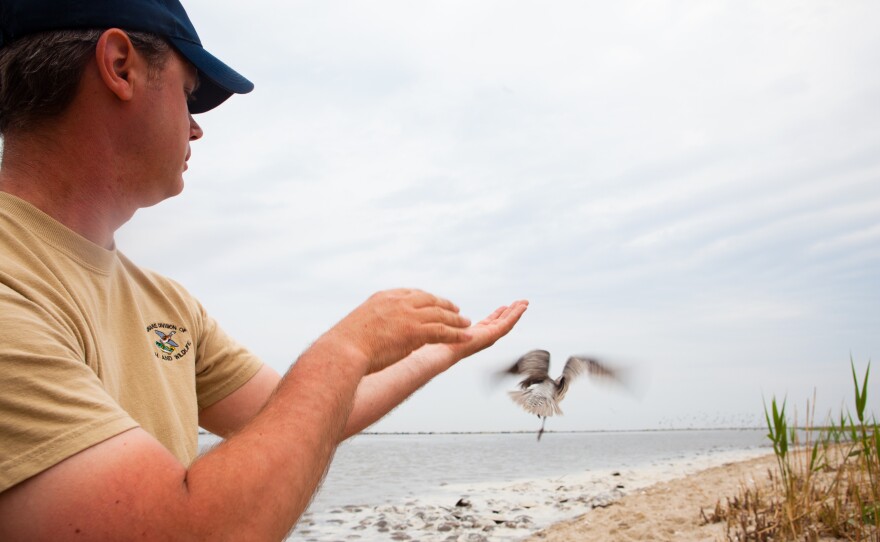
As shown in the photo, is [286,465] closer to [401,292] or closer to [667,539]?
[401,292]

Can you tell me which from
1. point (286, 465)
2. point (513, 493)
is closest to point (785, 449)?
point (286, 465)

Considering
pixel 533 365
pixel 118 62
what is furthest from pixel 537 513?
pixel 118 62

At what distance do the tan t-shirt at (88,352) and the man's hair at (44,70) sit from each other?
280 mm

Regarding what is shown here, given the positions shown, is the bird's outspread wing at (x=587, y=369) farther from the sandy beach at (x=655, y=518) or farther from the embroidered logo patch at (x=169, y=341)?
the sandy beach at (x=655, y=518)

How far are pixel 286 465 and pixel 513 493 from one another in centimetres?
1206

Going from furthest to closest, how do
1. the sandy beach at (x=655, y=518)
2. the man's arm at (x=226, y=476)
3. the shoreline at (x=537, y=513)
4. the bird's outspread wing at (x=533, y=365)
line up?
the shoreline at (x=537, y=513) < the sandy beach at (x=655, y=518) < the bird's outspread wing at (x=533, y=365) < the man's arm at (x=226, y=476)

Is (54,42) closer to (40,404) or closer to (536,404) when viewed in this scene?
(40,404)

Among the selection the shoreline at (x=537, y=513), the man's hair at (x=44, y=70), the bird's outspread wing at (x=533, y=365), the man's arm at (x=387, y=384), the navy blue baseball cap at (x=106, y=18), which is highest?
the navy blue baseball cap at (x=106, y=18)

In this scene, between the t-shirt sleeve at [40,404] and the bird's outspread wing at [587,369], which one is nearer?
the t-shirt sleeve at [40,404]

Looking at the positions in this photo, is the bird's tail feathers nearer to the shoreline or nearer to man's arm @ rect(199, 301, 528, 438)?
man's arm @ rect(199, 301, 528, 438)

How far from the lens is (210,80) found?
2.07m

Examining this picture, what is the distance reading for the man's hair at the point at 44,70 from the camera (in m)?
1.66

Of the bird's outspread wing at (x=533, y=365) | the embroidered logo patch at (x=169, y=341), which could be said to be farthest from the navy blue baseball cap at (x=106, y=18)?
the bird's outspread wing at (x=533, y=365)

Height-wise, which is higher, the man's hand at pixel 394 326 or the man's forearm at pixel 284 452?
the man's hand at pixel 394 326
